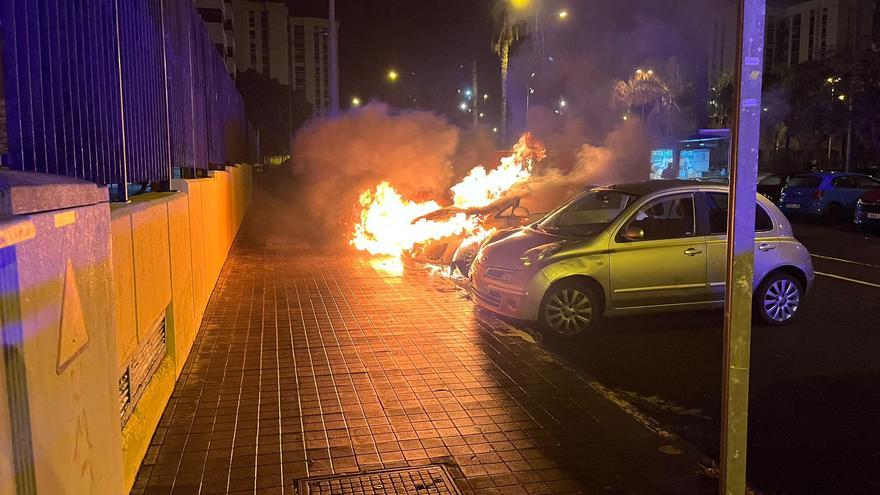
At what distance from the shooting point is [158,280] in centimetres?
504

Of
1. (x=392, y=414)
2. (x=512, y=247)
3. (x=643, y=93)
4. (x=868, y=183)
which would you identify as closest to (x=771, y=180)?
(x=868, y=183)

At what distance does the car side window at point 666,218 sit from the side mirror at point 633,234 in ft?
0.10

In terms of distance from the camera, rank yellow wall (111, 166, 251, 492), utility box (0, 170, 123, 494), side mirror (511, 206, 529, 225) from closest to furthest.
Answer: utility box (0, 170, 123, 494) → yellow wall (111, 166, 251, 492) → side mirror (511, 206, 529, 225)

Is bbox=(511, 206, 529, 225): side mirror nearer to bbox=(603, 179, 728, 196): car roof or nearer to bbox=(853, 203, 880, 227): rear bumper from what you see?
bbox=(603, 179, 728, 196): car roof

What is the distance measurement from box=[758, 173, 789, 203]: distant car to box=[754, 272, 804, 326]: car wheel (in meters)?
19.3

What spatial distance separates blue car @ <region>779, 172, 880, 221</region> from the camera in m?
20.9

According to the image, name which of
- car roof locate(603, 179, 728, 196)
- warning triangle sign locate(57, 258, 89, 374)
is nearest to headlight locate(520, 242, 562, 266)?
car roof locate(603, 179, 728, 196)

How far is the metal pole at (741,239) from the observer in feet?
11.0

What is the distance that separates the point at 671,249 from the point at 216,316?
17.5ft

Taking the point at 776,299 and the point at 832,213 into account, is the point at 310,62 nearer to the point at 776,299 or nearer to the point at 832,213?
the point at 832,213

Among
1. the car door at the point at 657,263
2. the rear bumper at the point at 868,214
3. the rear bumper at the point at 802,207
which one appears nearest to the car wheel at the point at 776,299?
the car door at the point at 657,263

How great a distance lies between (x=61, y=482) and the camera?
2.10 m

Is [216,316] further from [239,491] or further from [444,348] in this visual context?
[239,491]

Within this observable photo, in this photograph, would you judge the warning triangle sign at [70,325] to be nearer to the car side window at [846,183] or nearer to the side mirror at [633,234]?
the side mirror at [633,234]
